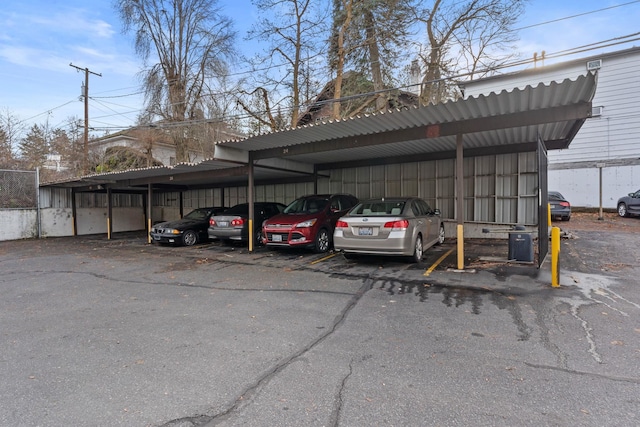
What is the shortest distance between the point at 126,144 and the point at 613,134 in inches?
1168

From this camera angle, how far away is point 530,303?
4621 millimetres

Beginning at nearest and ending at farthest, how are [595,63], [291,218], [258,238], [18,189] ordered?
[291,218]
[258,238]
[18,189]
[595,63]

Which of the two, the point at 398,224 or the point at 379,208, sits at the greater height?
the point at 379,208

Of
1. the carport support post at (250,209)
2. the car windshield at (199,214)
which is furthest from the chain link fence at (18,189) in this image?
the carport support post at (250,209)

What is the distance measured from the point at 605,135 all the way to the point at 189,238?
67.2 ft

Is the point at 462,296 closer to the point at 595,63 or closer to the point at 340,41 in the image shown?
the point at 340,41

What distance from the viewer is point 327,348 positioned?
336cm

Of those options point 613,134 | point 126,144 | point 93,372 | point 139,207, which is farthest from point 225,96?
point 613,134

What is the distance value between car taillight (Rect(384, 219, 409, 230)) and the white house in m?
12.9

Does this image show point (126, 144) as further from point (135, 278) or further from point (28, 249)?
point (135, 278)

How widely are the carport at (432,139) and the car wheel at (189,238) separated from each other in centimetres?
211

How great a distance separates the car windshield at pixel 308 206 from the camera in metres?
9.52

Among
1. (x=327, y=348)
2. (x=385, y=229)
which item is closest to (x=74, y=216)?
(x=385, y=229)

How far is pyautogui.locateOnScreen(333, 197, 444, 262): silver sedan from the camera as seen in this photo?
22.1ft
